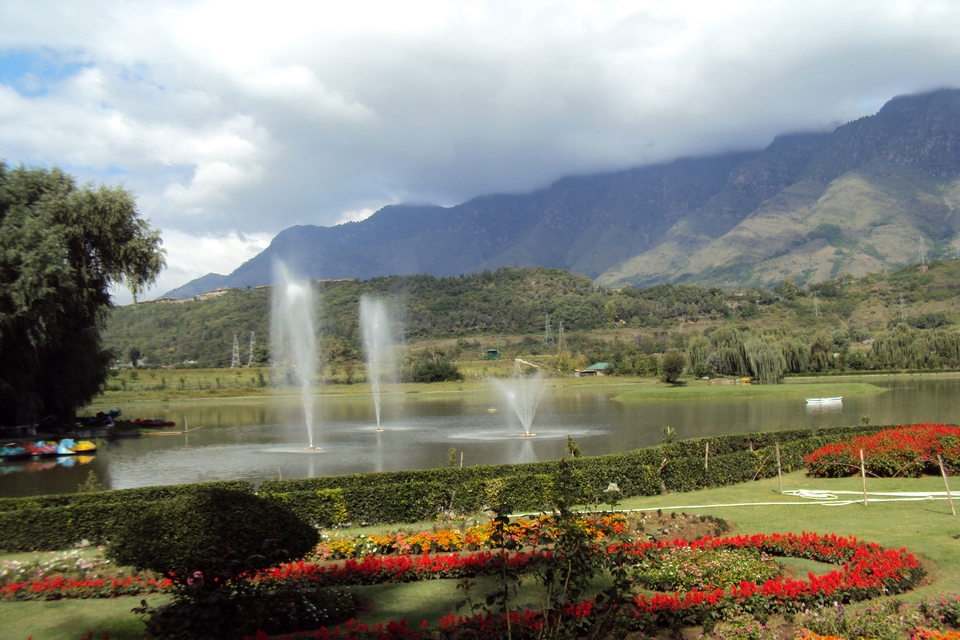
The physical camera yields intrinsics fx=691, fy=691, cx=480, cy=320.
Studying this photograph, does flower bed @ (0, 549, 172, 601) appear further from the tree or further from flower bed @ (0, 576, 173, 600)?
the tree

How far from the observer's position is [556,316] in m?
168

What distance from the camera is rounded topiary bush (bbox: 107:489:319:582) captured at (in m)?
8.16

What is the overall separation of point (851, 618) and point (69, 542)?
635 inches

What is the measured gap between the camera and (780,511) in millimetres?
16219

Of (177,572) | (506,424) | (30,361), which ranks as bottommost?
(506,424)

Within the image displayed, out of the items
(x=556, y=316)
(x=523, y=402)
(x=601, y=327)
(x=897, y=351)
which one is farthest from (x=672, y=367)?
(x=556, y=316)

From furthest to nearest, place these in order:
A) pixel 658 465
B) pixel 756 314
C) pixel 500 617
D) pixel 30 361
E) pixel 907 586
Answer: pixel 756 314 → pixel 30 361 → pixel 658 465 → pixel 907 586 → pixel 500 617

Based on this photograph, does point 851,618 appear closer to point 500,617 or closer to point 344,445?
point 500,617

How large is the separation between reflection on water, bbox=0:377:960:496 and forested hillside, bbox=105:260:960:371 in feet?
129

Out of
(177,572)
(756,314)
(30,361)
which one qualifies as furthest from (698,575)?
(756,314)

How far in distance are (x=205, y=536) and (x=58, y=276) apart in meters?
35.0

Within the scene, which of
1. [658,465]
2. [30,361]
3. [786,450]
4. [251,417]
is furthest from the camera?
[251,417]

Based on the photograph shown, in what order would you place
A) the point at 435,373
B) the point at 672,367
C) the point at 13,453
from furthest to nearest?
the point at 435,373 < the point at 672,367 < the point at 13,453

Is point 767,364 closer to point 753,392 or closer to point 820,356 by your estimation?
point 820,356
